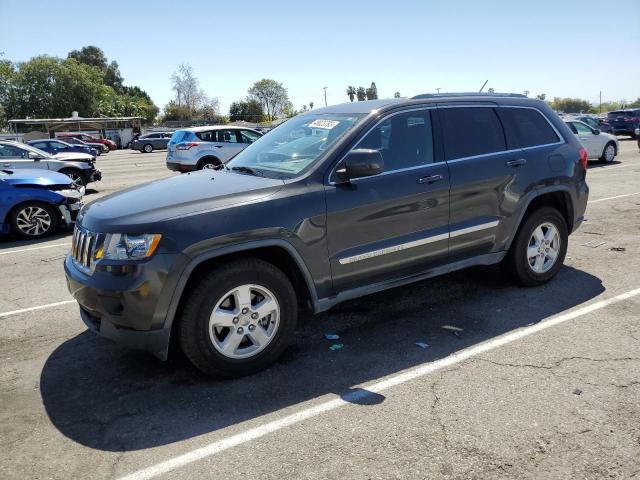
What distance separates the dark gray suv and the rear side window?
0.6 inches

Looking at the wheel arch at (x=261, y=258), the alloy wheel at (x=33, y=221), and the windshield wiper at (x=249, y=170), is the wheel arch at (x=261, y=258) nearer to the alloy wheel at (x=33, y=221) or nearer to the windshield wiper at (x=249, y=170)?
the windshield wiper at (x=249, y=170)

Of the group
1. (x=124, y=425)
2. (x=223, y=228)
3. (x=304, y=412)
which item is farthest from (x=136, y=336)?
(x=304, y=412)

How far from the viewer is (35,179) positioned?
905 cm

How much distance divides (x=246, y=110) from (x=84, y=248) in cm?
10862

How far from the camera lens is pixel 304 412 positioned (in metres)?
3.26

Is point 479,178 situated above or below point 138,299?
above

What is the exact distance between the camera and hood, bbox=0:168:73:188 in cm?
885

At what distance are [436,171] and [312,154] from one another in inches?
42.3

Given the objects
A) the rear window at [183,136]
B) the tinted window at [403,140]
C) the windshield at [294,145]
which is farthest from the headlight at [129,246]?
the rear window at [183,136]

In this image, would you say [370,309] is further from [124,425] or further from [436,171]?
[124,425]

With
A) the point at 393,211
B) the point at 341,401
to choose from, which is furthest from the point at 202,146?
the point at 341,401

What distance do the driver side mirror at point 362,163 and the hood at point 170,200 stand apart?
1.68 feet

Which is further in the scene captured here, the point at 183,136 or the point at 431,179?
the point at 183,136

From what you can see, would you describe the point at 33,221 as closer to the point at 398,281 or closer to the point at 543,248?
the point at 398,281
